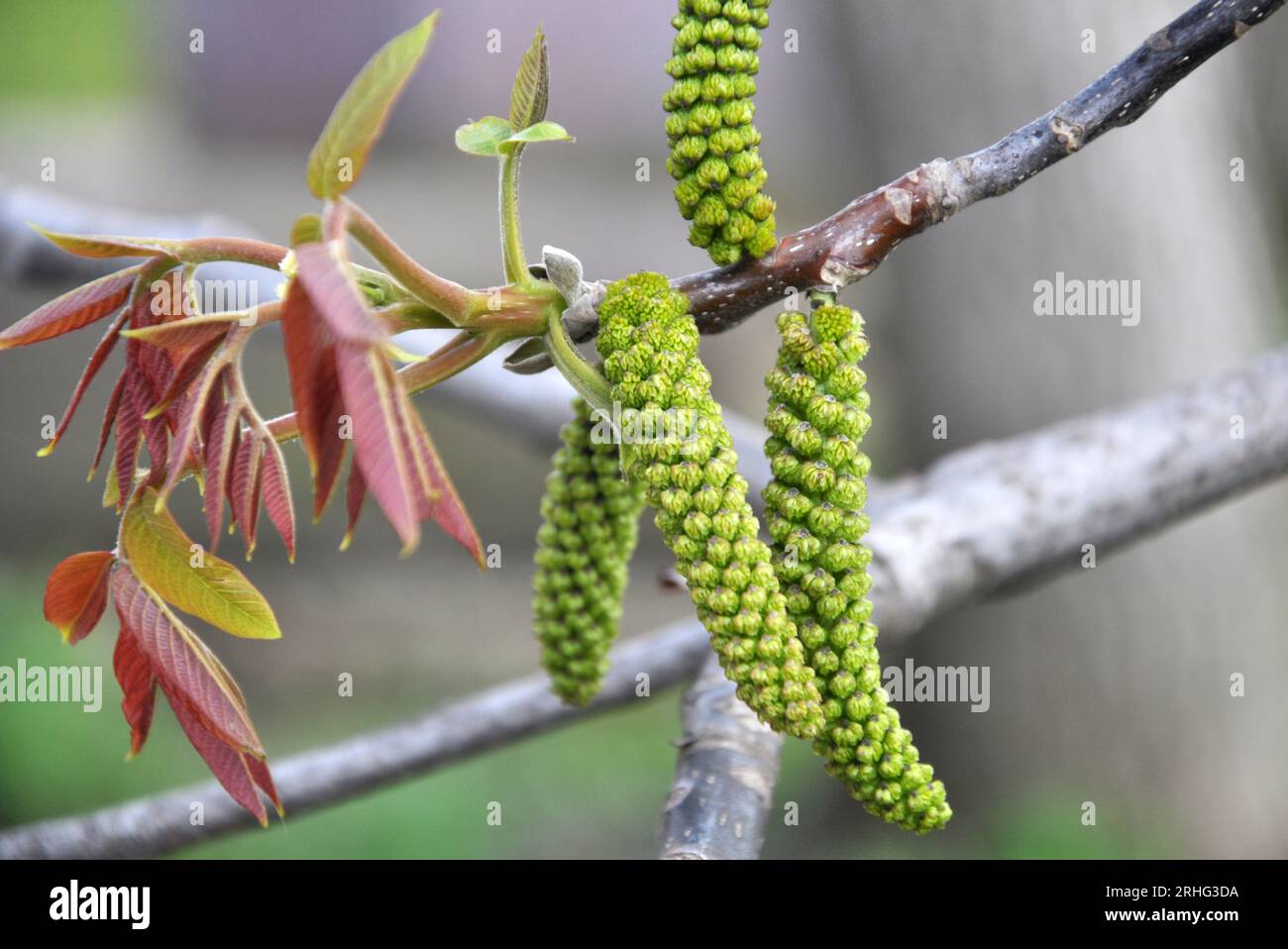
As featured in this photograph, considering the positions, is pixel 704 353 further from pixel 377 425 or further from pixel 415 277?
pixel 377 425

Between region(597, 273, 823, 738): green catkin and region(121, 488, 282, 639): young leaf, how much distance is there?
0.86ft

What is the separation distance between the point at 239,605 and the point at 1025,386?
199cm

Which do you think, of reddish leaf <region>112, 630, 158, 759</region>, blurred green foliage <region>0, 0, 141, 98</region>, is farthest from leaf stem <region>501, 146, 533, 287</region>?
blurred green foliage <region>0, 0, 141, 98</region>

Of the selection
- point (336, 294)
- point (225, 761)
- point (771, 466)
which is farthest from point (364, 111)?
point (225, 761)

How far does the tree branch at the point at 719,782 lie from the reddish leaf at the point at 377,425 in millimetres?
399

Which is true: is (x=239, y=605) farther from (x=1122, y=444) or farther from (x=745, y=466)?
(x=1122, y=444)

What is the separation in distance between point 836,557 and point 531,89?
1.14 ft

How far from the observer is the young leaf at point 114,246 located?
A: 25.2 inches

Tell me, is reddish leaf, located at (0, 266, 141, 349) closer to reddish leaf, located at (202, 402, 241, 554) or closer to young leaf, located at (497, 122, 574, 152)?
reddish leaf, located at (202, 402, 241, 554)

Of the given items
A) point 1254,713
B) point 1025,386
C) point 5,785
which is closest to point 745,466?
point 1025,386

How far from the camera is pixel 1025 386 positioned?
2361 millimetres

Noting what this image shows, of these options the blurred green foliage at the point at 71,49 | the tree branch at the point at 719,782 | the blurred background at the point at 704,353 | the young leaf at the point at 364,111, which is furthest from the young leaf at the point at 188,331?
the blurred green foliage at the point at 71,49

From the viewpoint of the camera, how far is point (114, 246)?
2.11 ft

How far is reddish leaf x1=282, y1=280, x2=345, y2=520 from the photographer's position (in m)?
0.54
